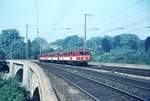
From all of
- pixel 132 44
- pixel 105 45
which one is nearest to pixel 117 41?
pixel 105 45

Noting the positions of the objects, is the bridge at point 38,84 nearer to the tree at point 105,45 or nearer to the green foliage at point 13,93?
the green foliage at point 13,93

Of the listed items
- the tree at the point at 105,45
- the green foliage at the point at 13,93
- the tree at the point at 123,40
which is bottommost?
the green foliage at the point at 13,93

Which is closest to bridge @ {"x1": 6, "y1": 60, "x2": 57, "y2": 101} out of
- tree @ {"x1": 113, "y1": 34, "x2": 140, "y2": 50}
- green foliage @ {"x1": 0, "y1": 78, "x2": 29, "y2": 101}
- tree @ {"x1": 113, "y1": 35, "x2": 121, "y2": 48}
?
green foliage @ {"x1": 0, "y1": 78, "x2": 29, "y2": 101}

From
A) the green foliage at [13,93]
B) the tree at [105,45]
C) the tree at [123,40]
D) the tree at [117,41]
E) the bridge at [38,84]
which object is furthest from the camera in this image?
the tree at [117,41]

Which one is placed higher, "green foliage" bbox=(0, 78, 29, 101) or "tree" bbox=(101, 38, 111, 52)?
"tree" bbox=(101, 38, 111, 52)

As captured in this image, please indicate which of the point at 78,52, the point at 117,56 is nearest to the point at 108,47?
the point at 117,56

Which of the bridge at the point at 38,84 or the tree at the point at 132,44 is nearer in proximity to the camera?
the bridge at the point at 38,84

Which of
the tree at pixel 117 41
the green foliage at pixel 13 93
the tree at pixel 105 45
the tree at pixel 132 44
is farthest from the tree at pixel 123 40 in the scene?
the green foliage at pixel 13 93

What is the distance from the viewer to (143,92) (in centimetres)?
1596

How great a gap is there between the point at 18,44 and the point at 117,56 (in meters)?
77.7

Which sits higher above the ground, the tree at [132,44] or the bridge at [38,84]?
the tree at [132,44]

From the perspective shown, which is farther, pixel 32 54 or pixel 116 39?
pixel 116 39

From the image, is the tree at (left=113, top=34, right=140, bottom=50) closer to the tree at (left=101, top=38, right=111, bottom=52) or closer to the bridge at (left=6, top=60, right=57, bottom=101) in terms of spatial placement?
the tree at (left=101, top=38, right=111, bottom=52)

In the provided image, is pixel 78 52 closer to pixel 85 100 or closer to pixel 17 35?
pixel 85 100
